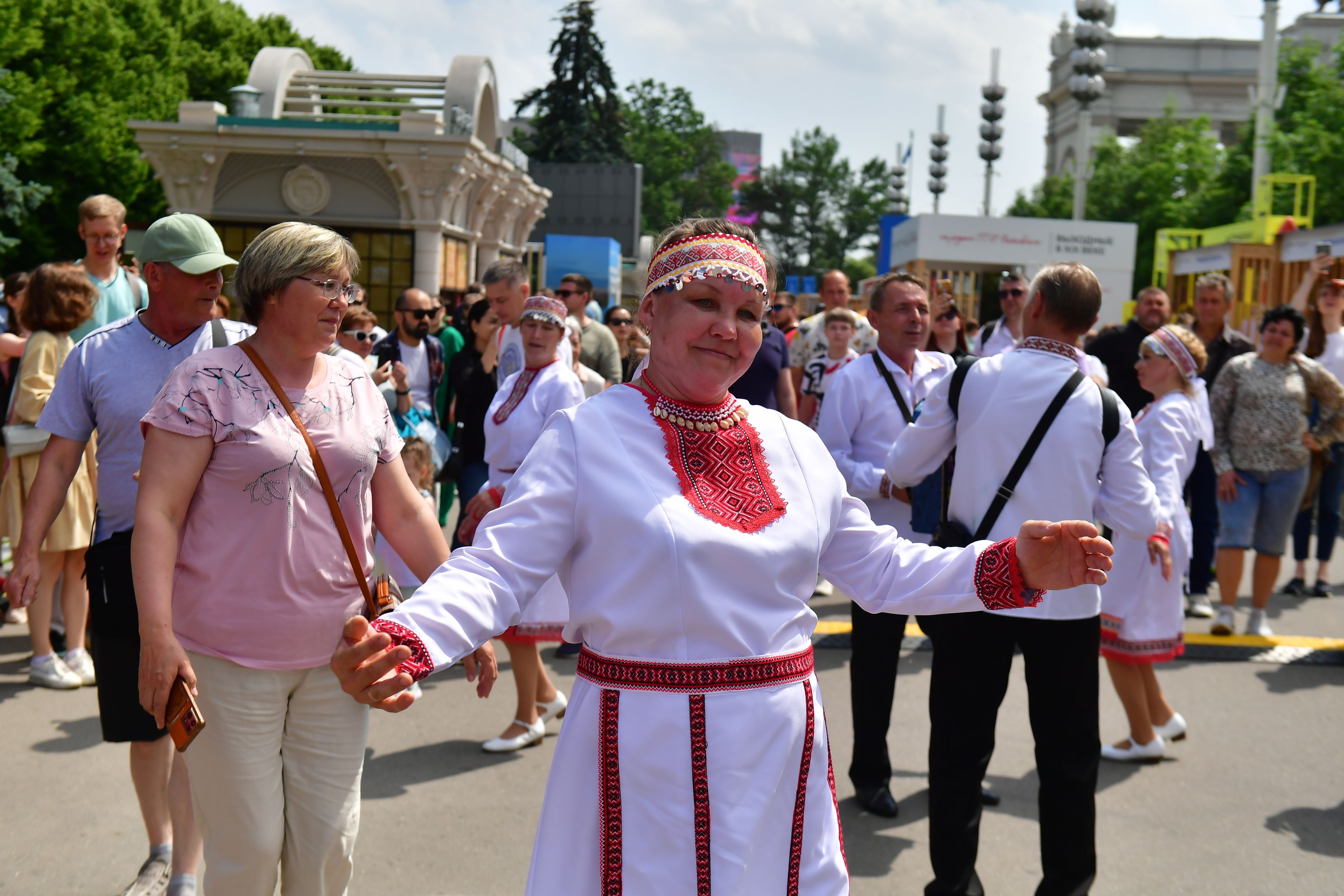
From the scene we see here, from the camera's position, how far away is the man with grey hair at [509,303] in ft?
22.6

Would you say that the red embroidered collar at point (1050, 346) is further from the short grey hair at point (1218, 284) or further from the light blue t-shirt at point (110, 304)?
the short grey hair at point (1218, 284)

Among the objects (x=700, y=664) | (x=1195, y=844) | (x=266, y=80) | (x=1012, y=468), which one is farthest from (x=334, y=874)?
(x=266, y=80)

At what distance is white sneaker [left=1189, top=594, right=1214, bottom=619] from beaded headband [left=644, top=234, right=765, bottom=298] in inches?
286

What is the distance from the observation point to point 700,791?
231cm

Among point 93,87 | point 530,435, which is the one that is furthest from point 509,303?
point 93,87

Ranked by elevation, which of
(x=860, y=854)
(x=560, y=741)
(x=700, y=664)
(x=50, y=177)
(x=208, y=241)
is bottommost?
(x=860, y=854)

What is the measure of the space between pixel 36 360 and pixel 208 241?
3350 millimetres

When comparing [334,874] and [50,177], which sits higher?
[50,177]

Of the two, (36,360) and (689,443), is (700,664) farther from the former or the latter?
(36,360)

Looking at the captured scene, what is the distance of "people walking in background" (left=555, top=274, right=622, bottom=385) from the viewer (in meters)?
10.1

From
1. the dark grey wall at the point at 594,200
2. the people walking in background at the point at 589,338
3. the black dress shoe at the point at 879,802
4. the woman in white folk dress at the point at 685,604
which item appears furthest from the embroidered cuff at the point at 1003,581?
the dark grey wall at the point at 594,200

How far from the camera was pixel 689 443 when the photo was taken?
8.20 feet

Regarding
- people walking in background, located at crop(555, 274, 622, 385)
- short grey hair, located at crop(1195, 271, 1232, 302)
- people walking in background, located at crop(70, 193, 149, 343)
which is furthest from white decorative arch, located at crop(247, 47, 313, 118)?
short grey hair, located at crop(1195, 271, 1232, 302)

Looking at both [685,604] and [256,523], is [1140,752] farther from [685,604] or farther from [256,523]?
[256,523]
